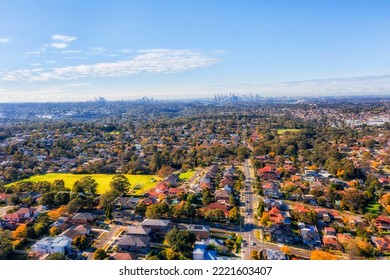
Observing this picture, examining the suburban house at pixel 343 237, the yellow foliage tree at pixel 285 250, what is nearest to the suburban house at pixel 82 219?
the yellow foliage tree at pixel 285 250

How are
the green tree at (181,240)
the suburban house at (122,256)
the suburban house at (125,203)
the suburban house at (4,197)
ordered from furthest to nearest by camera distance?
the suburban house at (4,197) → the suburban house at (125,203) → the green tree at (181,240) → the suburban house at (122,256)

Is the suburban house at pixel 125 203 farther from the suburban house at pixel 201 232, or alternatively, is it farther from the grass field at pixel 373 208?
the grass field at pixel 373 208

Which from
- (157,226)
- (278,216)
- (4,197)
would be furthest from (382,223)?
(4,197)

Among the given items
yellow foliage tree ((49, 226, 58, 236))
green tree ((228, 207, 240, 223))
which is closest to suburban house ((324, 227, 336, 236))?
green tree ((228, 207, 240, 223))

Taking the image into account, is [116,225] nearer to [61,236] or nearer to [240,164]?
[61,236]

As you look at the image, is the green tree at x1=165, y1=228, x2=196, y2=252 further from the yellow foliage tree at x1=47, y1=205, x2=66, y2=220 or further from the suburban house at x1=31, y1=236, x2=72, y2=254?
the yellow foliage tree at x1=47, y1=205, x2=66, y2=220

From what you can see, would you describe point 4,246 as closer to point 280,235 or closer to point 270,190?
point 280,235
